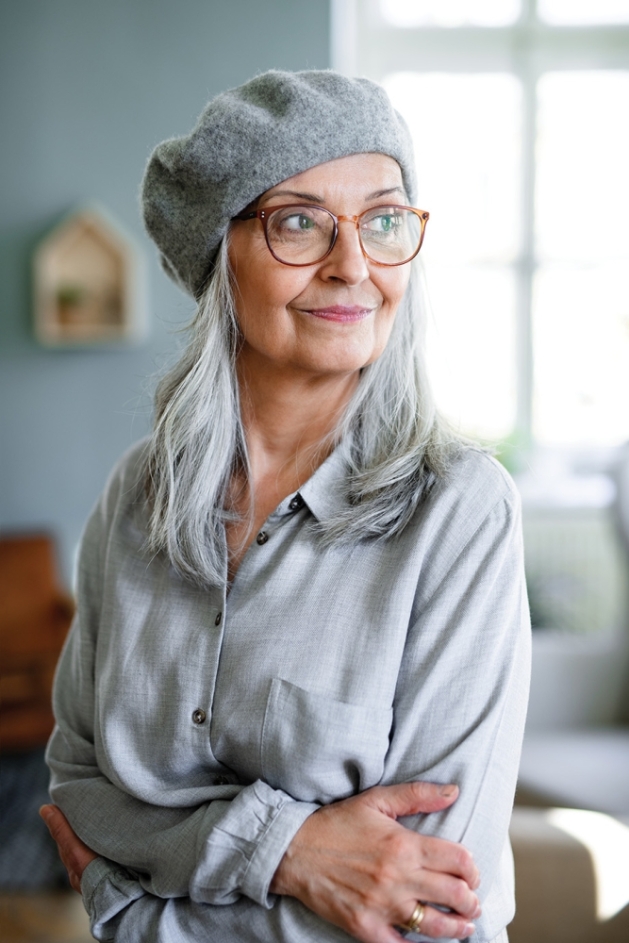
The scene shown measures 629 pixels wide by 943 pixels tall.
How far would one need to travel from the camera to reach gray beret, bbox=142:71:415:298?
3.59ft

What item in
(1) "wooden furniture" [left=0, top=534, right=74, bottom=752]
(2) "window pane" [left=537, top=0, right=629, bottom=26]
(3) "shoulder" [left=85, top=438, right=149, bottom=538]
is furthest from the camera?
(2) "window pane" [left=537, top=0, right=629, bottom=26]

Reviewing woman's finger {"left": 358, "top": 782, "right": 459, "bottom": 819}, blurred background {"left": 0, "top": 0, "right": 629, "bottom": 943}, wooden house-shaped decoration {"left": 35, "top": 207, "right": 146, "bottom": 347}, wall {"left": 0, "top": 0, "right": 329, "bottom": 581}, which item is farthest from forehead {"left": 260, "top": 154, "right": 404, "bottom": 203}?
wooden house-shaped decoration {"left": 35, "top": 207, "right": 146, "bottom": 347}

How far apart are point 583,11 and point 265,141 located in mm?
3539

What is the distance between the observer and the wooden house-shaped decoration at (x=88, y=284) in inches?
147

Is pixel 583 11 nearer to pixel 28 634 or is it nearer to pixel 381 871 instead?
pixel 28 634

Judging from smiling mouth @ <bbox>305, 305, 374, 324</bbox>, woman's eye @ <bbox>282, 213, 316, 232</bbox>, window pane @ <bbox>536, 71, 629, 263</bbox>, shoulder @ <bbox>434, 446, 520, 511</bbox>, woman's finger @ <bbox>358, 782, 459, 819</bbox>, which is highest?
window pane @ <bbox>536, 71, 629, 263</bbox>

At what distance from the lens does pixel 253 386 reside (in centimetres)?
130

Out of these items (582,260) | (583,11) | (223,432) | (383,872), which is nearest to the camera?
(383,872)

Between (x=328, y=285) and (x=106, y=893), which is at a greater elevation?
(x=328, y=285)

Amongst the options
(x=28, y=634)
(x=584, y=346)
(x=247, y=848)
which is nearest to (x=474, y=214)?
(x=584, y=346)

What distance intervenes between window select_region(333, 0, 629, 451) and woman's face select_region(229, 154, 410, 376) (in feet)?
9.37

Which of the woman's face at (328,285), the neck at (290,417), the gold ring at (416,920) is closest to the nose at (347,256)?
the woman's face at (328,285)

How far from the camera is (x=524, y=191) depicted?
406 centimetres

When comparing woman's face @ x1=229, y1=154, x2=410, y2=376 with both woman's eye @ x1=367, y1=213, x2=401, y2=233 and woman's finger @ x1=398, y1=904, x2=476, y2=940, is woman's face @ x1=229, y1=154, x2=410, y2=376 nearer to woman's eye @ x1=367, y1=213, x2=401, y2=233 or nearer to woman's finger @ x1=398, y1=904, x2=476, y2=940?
woman's eye @ x1=367, y1=213, x2=401, y2=233
